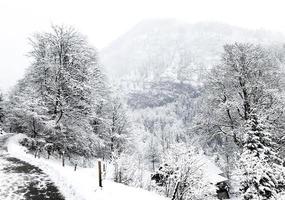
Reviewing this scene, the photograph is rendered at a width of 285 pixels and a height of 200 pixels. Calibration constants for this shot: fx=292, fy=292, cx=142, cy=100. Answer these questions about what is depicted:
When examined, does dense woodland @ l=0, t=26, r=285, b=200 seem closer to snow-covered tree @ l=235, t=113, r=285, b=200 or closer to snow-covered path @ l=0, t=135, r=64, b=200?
snow-covered tree @ l=235, t=113, r=285, b=200

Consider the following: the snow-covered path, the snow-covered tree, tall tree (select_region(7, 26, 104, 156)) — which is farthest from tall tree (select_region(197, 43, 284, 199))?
the snow-covered path

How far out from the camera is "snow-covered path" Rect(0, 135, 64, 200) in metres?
11.2

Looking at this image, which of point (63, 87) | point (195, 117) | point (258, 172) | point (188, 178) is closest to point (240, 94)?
point (195, 117)

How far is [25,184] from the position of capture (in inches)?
505

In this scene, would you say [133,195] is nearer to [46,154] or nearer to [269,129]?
[269,129]

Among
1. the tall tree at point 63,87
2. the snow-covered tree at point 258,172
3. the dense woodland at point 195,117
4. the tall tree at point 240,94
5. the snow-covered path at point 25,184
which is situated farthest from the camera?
the tall tree at point 63,87

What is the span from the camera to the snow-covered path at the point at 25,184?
11.2m

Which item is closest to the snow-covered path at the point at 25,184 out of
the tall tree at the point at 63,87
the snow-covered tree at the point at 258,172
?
the tall tree at the point at 63,87

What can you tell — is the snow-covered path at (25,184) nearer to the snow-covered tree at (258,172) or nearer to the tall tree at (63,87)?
the tall tree at (63,87)

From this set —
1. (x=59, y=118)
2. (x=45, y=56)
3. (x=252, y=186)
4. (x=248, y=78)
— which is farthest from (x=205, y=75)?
(x=45, y=56)

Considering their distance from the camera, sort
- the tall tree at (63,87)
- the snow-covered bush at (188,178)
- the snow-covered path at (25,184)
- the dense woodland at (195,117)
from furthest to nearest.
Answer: the tall tree at (63,87) < the dense woodland at (195,117) < the snow-covered bush at (188,178) < the snow-covered path at (25,184)

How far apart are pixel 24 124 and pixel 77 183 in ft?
49.2

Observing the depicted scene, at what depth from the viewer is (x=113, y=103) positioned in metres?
35.4

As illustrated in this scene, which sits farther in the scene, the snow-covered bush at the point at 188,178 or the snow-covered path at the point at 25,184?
the snow-covered bush at the point at 188,178
